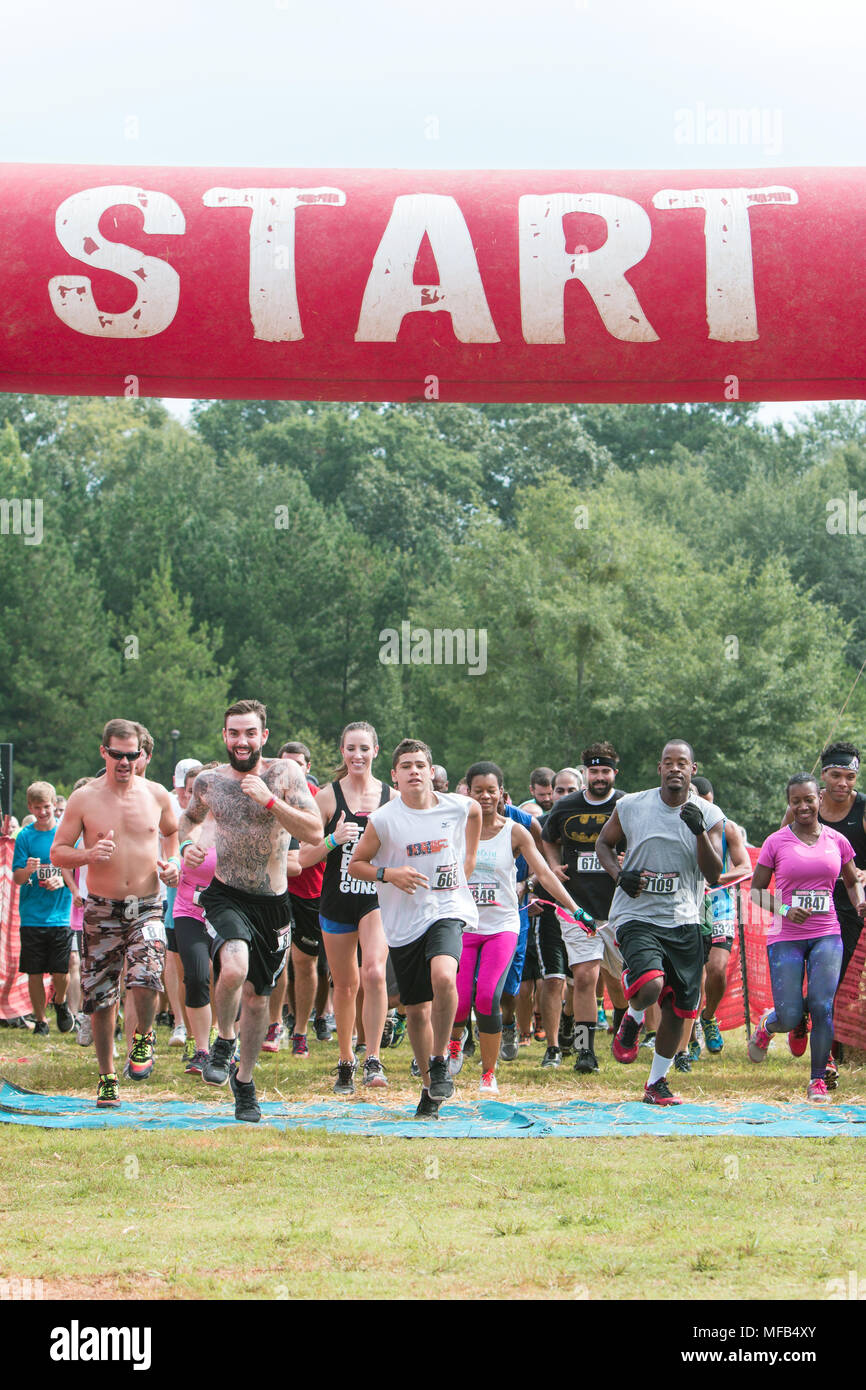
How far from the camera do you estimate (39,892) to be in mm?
13438

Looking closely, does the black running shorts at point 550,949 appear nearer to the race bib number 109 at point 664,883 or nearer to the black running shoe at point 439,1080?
the race bib number 109 at point 664,883

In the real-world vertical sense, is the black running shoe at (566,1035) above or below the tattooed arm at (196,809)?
below

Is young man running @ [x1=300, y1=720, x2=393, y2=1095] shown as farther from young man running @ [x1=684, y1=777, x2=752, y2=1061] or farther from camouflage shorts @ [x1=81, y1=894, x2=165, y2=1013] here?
young man running @ [x1=684, y1=777, x2=752, y2=1061]

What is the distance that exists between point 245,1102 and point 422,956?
1166mm

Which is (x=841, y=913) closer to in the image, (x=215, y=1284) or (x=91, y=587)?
(x=215, y=1284)

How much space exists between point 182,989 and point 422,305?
20.1ft

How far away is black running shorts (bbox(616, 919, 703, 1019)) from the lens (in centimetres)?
885

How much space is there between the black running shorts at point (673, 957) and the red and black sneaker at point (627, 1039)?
0.16 m

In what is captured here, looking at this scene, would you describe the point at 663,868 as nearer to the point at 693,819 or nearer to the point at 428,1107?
the point at 693,819

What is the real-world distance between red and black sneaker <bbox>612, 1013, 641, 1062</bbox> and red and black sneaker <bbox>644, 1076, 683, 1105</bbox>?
204 millimetres

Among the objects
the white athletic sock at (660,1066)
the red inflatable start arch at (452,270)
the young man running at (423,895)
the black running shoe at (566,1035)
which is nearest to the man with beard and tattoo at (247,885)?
the young man running at (423,895)

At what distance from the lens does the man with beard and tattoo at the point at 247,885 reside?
322 inches

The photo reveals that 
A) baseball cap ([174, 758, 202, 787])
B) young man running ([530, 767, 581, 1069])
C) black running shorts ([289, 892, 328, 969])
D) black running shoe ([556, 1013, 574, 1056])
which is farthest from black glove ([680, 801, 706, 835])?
baseball cap ([174, 758, 202, 787])

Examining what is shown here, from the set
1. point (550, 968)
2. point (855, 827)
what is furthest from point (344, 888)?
point (855, 827)
